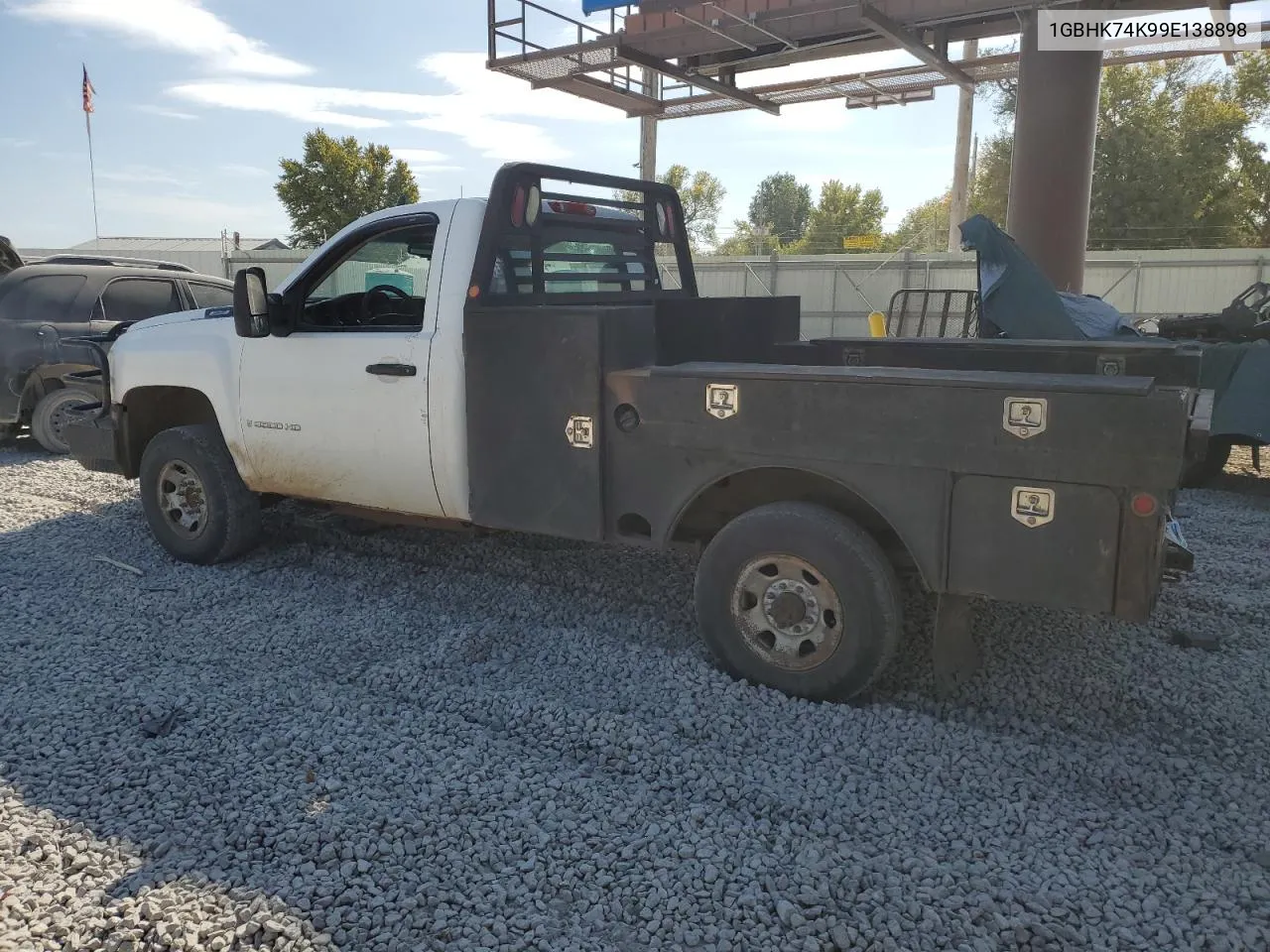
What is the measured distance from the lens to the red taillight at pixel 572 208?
5277mm

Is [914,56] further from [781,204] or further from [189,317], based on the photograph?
[781,204]

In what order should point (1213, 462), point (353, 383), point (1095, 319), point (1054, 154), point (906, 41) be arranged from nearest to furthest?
1. point (353, 383)
2. point (1095, 319)
3. point (1213, 462)
4. point (1054, 154)
5. point (906, 41)

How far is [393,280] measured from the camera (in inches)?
235

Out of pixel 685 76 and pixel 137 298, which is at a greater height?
pixel 685 76

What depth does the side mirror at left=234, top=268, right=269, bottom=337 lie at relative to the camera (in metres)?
5.16

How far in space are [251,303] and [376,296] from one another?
0.78 m

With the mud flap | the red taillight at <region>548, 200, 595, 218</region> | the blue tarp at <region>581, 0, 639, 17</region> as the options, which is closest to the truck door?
the red taillight at <region>548, 200, 595, 218</region>

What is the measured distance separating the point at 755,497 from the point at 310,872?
2383 mm

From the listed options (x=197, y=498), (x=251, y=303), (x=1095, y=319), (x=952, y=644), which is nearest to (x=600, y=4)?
(x=1095, y=319)

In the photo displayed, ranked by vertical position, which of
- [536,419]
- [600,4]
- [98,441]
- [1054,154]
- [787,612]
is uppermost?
[600,4]

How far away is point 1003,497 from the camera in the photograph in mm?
3504

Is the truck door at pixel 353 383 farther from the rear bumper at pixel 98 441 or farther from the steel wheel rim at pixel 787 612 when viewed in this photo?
the steel wheel rim at pixel 787 612

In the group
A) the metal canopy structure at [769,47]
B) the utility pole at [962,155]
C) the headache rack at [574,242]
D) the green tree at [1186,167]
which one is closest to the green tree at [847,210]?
the green tree at [1186,167]

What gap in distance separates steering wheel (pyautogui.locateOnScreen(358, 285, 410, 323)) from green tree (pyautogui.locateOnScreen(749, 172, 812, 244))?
94363 mm
